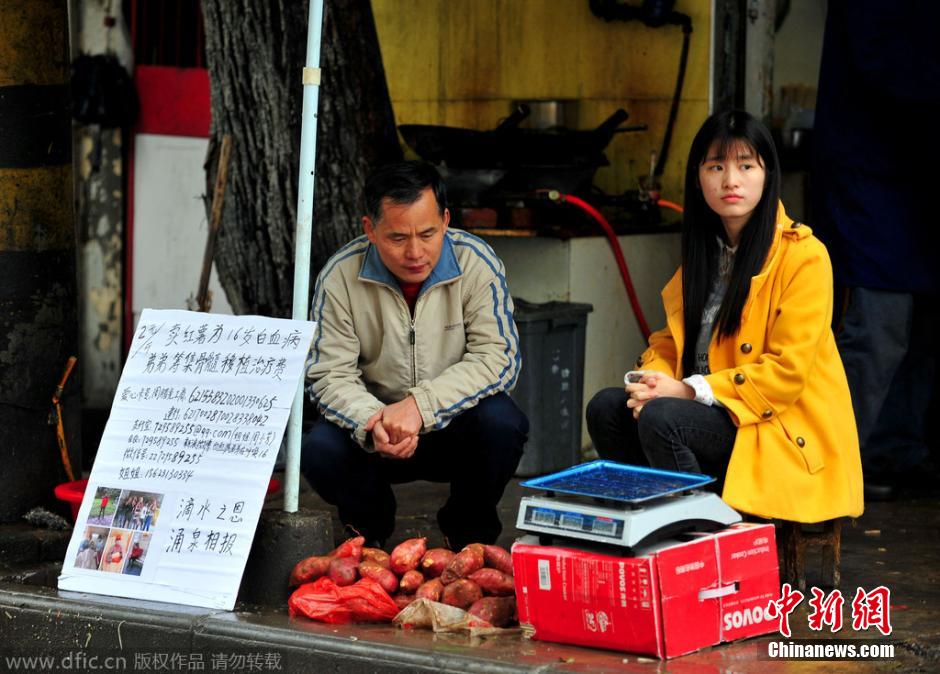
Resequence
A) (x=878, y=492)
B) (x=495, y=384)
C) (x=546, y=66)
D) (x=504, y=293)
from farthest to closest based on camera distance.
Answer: (x=546, y=66) < (x=878, y=492) < (x=504, y=293) < (x=495, y=384)

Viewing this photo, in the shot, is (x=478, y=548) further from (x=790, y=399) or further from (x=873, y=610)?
(x=873, y=610)

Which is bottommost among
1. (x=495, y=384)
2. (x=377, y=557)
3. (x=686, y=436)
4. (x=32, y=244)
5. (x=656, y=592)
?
(x=377, y=557)

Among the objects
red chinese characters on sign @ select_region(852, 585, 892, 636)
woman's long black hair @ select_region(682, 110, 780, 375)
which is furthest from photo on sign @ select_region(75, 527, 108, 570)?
red chinese characters on sign @ select_region(852, 585, 892, 636)

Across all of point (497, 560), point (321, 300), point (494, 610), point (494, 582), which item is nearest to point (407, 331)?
point (321, 300)

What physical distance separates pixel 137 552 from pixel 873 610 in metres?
2.35

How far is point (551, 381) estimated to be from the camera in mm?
6789

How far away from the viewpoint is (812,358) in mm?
4441

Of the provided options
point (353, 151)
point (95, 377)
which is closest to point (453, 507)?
point (353, 151)

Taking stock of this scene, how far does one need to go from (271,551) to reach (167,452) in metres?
0.48

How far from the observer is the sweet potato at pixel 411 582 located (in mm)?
4465

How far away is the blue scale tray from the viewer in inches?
155

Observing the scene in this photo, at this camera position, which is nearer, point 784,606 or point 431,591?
point 784,606

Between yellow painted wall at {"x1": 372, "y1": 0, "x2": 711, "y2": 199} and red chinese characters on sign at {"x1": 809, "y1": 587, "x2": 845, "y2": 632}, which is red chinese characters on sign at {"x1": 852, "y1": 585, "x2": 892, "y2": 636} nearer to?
red chinese characters on sign at {"x1": 809, "y1": 587, "x2": 845, "y2": 632}

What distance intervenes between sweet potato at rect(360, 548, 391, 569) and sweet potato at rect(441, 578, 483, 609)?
0.31 metres
